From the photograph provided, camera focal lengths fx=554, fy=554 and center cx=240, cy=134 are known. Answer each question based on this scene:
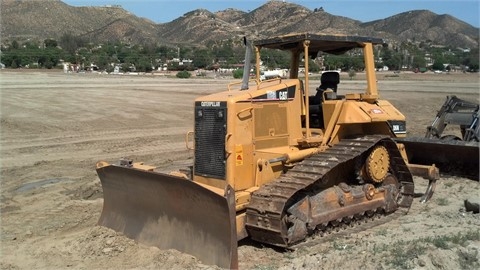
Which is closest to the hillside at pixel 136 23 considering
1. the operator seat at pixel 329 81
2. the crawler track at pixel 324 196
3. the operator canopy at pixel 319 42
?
the operator canopy at pixel 319 42

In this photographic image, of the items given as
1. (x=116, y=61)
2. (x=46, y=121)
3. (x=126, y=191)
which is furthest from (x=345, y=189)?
(x=116, y=61)

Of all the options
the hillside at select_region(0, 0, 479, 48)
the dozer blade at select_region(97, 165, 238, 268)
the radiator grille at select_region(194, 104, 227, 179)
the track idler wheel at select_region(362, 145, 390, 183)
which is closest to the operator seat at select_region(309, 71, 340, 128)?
the track idler wheel at select_region(362, 145, 390, 183)

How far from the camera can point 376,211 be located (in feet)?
26.2

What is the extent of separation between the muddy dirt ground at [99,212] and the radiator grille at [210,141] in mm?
1004

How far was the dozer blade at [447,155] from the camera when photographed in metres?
10.2

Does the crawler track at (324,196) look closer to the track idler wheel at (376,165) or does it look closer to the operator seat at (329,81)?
the track idler wheel at (376,165)

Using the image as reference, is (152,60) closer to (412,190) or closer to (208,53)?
(208,53)

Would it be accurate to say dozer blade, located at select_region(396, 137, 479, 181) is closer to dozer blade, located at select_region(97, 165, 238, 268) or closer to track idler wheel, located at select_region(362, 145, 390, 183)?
track idler wheel, located at select_region(362, 145, 390, 183)

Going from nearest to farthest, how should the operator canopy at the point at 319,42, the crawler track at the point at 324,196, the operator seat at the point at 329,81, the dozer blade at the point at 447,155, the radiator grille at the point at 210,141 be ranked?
the crawler track at the point at 324,196 → the radiator grille at the point at 210,141 → the operator canopy at the point at 319,42 → the operator seat at the point at 329,81 → the dozer blade at the point at 447,155

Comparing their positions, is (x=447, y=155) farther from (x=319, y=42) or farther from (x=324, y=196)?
(x=324, y=196)

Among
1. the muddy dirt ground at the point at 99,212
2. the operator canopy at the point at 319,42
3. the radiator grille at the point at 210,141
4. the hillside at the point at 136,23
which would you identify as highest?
the hillside at the point at 136,23

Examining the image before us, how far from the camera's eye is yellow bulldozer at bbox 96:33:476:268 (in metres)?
6.33

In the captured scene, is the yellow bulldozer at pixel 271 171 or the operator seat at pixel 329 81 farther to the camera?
the operator seat at pixel 329 81

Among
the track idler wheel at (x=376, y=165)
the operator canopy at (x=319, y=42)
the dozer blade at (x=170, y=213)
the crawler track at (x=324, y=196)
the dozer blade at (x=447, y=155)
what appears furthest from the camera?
the dozer blade at (x=447, y=155)
